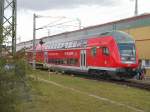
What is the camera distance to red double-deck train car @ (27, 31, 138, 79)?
30.0 m

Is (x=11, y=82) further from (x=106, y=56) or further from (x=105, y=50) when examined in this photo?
(x=105, y=50)

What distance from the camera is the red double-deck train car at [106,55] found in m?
30.0

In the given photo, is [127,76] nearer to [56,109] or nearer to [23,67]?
[56,109]

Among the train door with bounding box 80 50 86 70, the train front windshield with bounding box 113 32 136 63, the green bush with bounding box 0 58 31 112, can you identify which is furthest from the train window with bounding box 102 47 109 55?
the green bush with bounding box 0 58 31 112

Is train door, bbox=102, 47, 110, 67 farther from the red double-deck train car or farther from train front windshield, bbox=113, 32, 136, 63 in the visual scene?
train front windshield, bbox=113, 32, 136, 63

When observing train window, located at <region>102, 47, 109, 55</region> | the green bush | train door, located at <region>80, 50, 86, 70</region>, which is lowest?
the green bush

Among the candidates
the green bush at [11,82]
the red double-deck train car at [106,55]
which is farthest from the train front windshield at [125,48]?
the green bush at [11,82]

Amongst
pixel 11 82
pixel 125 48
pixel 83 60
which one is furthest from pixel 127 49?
pixel 11 82

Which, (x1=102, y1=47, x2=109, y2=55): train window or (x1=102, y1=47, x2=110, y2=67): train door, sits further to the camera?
(x1=102, y1=47, x2=109, y2=55): train window

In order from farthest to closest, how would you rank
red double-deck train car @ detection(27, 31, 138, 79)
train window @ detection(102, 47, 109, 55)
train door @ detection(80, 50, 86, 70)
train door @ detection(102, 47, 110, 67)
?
train door @ detection(80, 50, 86, 70) → train window @ detection(102, 47, 109, 55) → train door @ detection(102, 47, 110, 67) → red double-deck train car @ detection(27, 31, 138, 79)

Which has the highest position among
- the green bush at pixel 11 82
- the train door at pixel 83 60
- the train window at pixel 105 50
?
the train window at pixel 105 50

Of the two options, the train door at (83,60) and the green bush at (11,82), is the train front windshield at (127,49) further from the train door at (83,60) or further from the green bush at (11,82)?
the green bush at (11,82)

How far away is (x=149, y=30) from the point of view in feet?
132

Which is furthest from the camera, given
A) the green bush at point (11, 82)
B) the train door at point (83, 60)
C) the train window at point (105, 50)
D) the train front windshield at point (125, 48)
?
the train door at point (83, 60)
